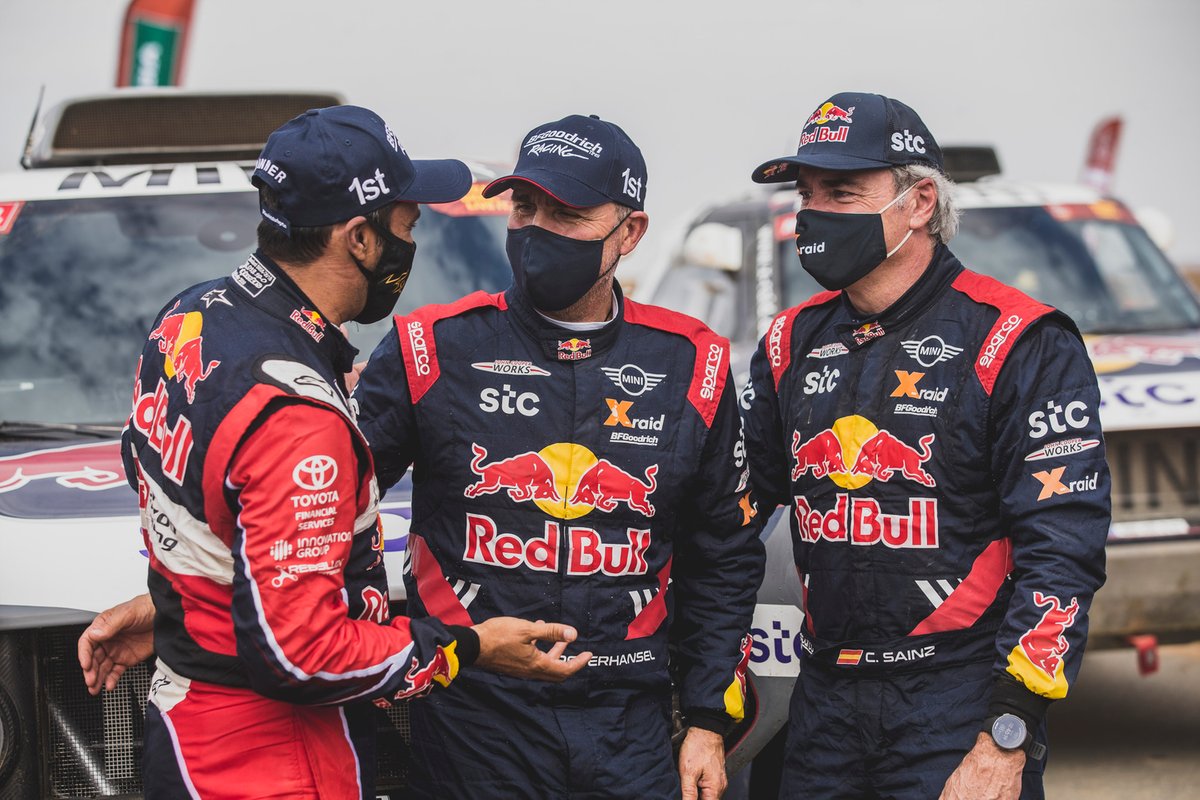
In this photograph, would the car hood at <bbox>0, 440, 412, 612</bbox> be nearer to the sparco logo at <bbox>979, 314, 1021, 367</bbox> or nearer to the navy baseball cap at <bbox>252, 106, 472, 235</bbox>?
the navy baseball cap at <bbox>252, 106, 472, 235</bbox>

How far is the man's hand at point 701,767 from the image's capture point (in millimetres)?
2883

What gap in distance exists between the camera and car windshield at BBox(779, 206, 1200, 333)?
19.9ft

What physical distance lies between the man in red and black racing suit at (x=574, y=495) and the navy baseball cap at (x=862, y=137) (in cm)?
39

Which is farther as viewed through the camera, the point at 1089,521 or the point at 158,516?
the point at 1089,521

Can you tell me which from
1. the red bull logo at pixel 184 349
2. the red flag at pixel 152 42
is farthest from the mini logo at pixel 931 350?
the red flag at pixel 152 42

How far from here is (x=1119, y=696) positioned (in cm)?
674

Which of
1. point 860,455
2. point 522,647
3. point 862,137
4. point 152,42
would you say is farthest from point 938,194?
point 152,42

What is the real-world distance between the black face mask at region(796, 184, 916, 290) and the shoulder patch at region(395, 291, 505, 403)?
2.51 ft

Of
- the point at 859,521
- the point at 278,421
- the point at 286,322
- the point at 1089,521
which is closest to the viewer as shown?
the point at 278,421

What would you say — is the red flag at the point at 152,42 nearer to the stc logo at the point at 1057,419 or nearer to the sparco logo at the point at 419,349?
the sparco logo at the point at 419,349

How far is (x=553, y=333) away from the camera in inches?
116

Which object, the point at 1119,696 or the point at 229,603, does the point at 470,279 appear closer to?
the point at 229,603

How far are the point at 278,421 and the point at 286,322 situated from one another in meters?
0.24

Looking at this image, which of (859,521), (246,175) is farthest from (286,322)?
(246,175)
